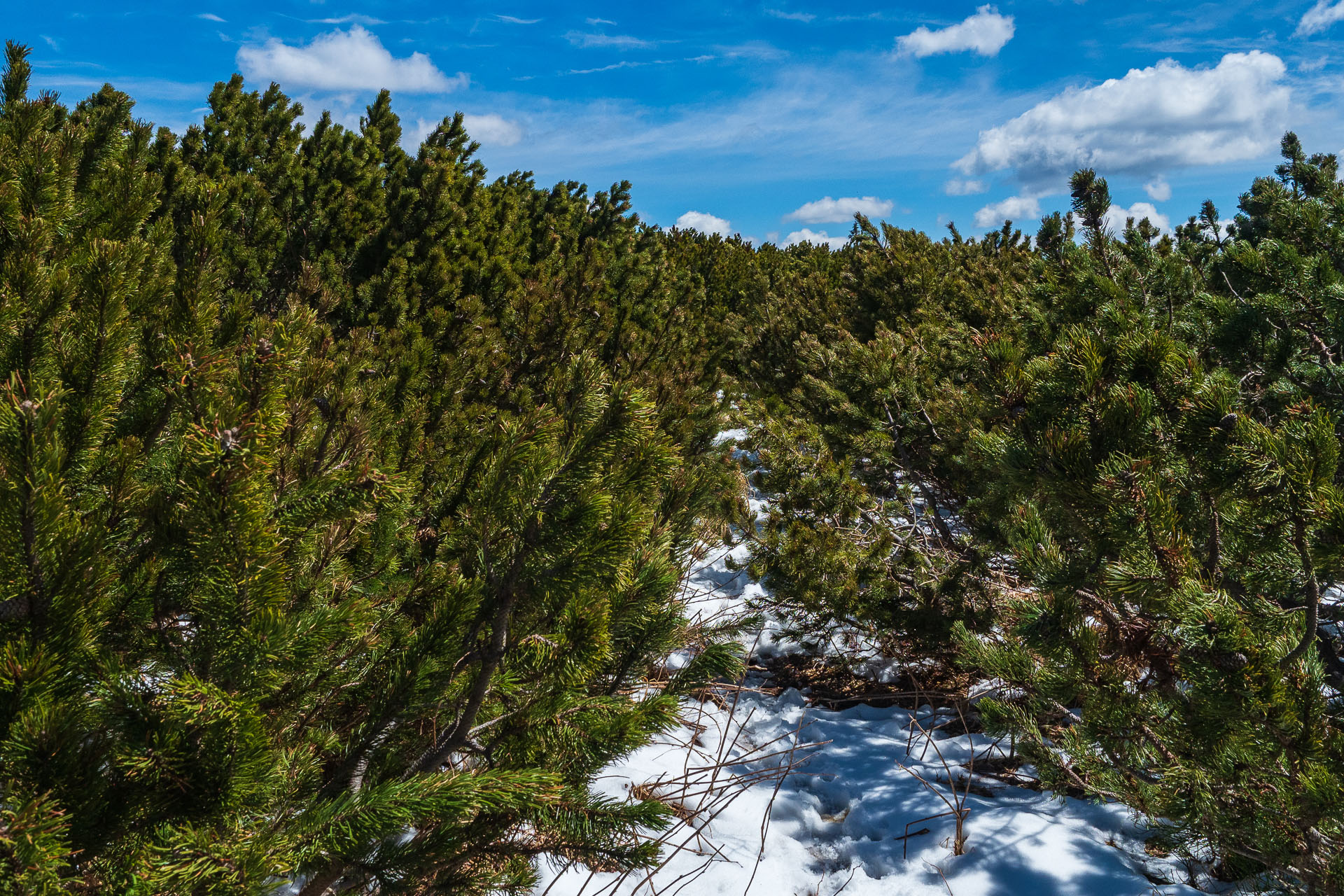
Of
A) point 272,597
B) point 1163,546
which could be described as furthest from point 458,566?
point 1163,546

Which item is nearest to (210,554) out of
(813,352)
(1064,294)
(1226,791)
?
(1226,791)

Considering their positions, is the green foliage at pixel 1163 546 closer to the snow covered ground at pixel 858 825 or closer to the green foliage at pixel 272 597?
the snow covered ground at pixel 858 825

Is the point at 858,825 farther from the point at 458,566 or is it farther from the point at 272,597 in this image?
the point at 272,597

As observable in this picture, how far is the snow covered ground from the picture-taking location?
268cm

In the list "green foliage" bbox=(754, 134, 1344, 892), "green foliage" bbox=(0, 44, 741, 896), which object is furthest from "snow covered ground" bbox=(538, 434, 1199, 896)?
"green foliage" bbox=(0, 44, 741, 896)

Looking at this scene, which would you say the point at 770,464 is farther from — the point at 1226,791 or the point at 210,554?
the point at 210,554

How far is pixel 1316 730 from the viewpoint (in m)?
1.58

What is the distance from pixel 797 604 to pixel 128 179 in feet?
12.9

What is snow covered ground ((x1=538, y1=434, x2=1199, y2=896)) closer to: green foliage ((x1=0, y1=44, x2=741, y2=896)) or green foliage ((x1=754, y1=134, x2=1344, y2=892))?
green foliage ((x1=754, y1=134, x2=1344, y2=892))

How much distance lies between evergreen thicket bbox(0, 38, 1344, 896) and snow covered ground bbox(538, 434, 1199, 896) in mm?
388

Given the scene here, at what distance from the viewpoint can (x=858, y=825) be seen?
3.13m

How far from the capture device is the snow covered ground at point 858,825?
8.80ft

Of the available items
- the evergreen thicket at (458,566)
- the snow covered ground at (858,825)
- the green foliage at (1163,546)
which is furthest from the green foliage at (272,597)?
the green foliage at (1163,546)

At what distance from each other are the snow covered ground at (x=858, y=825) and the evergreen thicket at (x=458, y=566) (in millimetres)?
388
